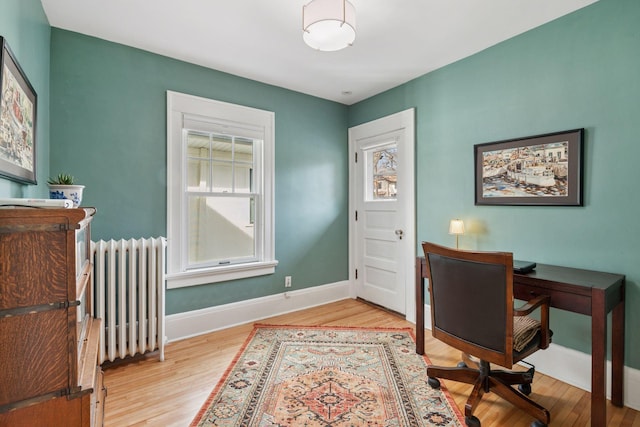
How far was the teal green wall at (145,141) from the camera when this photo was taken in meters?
2.42

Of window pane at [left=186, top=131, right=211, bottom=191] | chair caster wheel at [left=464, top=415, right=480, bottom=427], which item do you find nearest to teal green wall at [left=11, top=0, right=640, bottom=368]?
window pane at [left=186, top=131, right=211, bottom=191]

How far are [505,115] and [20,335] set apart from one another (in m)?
3.12

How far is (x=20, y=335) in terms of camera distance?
3.05 feet

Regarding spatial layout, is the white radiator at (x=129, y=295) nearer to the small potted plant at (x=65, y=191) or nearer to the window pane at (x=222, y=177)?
the small potted plant at (x=65, y=191)

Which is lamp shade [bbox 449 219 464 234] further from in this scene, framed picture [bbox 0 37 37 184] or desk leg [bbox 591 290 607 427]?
framed picture [bbox 0 37 37 184]

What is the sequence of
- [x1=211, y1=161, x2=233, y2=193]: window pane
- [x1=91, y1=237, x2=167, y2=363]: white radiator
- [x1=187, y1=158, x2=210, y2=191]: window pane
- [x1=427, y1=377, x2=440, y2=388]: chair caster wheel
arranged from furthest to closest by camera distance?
[x1=211, y1=161, x2=233, y2=193]: window pane → [x1=187, y1=158, x2=210, y2=191]: window pane → [x1=91, y1=237, x2=167, y2=363]: white radiator → [x1=427, y1=377, x2=440, y2=388]: chair caster wheel

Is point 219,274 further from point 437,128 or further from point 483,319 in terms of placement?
point 437,128

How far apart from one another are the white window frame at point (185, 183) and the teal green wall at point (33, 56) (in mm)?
831

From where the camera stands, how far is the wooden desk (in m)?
1.61

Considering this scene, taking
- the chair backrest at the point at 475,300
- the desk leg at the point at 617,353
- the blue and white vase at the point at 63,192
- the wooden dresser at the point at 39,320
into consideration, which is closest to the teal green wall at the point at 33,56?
the blue and white vase at the point at 63,192

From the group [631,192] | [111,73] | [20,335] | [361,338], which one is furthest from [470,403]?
[111,73]

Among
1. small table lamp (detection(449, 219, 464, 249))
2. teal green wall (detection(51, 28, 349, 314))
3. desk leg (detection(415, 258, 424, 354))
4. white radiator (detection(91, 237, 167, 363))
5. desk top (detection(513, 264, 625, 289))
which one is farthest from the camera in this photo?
small table lamp (detection(449, 219, 464, 249))

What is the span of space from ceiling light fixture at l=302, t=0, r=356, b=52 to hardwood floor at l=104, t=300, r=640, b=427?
2.34 m

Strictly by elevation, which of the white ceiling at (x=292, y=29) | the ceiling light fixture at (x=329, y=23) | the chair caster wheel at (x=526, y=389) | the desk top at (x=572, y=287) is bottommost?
the chair caster wheel at (x=526, y=389)
